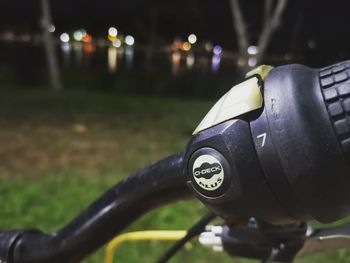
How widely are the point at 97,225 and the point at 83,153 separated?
5741 mm

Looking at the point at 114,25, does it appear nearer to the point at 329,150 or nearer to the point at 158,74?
the point at 158,74

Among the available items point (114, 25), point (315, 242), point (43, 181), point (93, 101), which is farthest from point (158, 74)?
point (114, 25)

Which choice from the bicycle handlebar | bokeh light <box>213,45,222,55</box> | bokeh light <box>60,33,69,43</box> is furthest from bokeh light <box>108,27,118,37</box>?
the bicycle handlebar

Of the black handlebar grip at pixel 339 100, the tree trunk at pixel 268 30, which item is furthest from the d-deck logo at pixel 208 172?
the tree trunk at pixel 268 30

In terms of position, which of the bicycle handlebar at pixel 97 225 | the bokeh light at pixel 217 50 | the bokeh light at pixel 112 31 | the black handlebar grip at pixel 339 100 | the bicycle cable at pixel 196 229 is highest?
the bokeh light at pixel 112 31

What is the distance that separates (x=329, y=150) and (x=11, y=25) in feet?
126

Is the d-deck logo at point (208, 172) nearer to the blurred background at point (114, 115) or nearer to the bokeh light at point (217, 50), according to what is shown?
the blurred background at point (114, 115)

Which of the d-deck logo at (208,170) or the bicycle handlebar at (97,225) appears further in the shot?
the bicycle handlebar at (97,225)

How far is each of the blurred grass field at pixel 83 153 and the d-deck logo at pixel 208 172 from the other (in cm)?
217

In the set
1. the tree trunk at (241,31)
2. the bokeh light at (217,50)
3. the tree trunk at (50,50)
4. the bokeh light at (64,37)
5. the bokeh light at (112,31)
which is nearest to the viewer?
the tree trunk at (241,31)

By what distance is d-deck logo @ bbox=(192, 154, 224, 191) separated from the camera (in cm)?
66

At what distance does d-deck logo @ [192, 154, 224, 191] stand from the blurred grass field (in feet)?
7.11

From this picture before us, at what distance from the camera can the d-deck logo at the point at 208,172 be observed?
2.16 ft

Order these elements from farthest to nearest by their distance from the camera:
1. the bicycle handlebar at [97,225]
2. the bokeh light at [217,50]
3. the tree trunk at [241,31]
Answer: the bokeh light at [217,50], the tree trunk at [241,31], the bicycle handlebar at [97,225]
